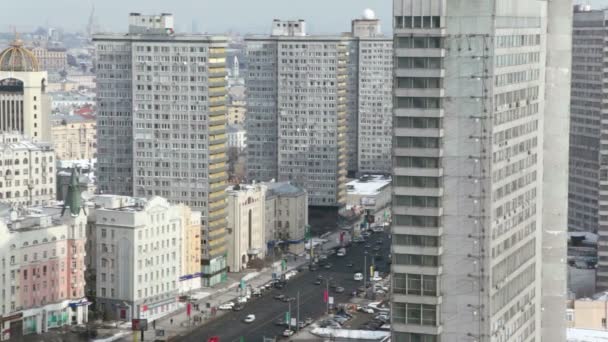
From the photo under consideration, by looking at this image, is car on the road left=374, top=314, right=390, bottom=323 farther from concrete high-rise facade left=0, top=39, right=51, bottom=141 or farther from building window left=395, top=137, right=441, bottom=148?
concrete high-rise facade left=0, top=39, right=51, bottom=141

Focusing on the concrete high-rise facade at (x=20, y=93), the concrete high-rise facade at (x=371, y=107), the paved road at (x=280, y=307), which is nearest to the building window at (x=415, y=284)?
the paved road at (x=280, y=307)

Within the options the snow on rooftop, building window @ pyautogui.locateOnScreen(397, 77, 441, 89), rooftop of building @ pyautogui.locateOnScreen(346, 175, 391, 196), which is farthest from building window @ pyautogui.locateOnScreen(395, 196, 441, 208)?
rooftop of building @ pyautogui.locateOnScreen(346, 175, 391, 196)

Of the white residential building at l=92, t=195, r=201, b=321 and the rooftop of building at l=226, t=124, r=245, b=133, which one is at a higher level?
the rooftop of building at l=226, t=124, r=245, b=133

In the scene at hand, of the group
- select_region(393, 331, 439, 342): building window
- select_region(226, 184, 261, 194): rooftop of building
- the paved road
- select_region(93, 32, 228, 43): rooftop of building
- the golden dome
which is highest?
select_region(93, 32, 228, 43): rooftop of building

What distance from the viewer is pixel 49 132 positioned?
13575 cm

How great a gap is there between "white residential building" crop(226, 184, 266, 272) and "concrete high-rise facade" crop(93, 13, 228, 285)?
102 inches

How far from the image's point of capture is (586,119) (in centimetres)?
11894

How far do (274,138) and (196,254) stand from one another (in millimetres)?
35367

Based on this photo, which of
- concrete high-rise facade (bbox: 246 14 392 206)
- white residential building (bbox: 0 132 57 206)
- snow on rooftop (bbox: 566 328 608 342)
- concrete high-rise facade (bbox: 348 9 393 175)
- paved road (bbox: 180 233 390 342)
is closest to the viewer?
snow on rooftop (bbox: 566 328 608 342)

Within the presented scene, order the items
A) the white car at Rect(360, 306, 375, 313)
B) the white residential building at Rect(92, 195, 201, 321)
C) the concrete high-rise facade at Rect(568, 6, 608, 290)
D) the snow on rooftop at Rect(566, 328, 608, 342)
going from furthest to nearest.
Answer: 1. the concrete high-rise facade at Rect(568, 6, 608, 290)
2. the white car at Rect(360, 306, 375, 313)
3. the white residential building at Rect(92, 195, 201, 321)
4. the snow on rooftop at Rect(566, 328, 608, 342)

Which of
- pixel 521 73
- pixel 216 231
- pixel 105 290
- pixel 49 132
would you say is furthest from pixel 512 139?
pixel 49 132

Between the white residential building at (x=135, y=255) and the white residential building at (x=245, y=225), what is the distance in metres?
13.6

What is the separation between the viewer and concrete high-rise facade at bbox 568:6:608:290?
117m

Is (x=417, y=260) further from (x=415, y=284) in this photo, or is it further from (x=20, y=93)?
(x=20, y=93)
